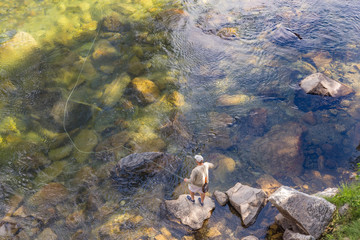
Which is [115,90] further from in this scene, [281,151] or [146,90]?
[281,151]

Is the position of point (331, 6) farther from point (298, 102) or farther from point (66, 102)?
point (66, 102)

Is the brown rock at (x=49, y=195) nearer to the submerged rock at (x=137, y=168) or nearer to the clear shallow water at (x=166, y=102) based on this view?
the clear shallow water at (x=166, y=102)

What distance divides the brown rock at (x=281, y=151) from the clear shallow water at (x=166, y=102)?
4 centimetres

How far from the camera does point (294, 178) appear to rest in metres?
7.45

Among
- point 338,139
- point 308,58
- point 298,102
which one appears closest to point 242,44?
point 308,58

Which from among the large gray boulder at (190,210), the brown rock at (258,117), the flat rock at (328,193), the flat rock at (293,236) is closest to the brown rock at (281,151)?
the brown rock at (258,117)

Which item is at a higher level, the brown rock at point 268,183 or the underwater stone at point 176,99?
the underwater stone at point 176,99

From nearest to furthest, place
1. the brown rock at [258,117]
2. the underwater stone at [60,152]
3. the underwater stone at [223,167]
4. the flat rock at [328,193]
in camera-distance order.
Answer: the flat rock at [328,193], the underwater stone at [223,167], the underwater stone at [60,152], the brown rock at [258,117]

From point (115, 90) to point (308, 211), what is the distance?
24.3ft

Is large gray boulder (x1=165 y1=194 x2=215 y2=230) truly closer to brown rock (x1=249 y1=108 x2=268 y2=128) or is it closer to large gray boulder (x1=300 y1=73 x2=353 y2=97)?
brown rock (x1=249 y1=108 x2=268 y2=128)

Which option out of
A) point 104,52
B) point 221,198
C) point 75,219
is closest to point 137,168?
point 75,219

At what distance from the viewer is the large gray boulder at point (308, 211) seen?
5543 mm

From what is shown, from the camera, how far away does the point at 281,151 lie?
806 centimetres

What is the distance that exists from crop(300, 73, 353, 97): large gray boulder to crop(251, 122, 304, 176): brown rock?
1.72m
